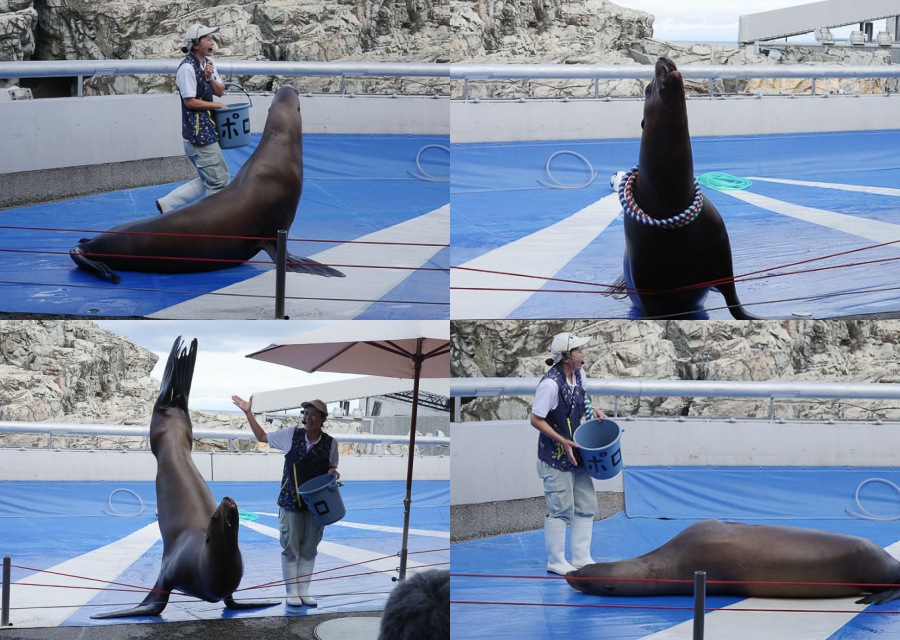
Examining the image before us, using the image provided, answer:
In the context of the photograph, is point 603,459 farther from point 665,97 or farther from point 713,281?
point 665,97

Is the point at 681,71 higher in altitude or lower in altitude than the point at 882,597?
higher

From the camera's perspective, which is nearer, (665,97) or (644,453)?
(665,97)

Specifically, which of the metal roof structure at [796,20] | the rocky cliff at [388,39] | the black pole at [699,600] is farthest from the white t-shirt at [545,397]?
the metal roof structure at [796,20]

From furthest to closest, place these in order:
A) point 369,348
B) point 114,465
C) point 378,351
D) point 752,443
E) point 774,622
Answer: point 114,465
point 752,443
point 378,351
point 369,348
point 774,622

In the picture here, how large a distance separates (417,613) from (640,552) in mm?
2752

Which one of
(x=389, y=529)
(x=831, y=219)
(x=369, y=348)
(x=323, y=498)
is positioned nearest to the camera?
(x=323, y=498)

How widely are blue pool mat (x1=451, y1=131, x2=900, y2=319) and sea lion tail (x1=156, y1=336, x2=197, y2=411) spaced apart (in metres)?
1.45

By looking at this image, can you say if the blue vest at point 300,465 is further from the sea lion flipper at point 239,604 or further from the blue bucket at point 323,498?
the sea lion flipper at point 239,604

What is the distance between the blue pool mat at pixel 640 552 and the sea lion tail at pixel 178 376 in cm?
161

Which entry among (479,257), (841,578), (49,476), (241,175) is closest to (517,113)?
(479,257)

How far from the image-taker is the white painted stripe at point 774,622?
12.3 feet

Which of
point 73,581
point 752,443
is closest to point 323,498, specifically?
point 73,581

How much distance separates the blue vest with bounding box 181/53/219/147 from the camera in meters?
4.50

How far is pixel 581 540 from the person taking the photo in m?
4.24
